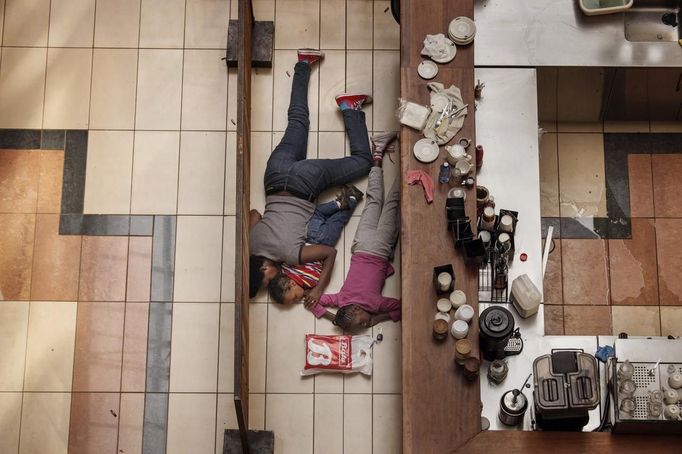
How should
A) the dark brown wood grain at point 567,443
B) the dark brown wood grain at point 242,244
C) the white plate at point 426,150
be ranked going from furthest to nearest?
the white plate at point 426,150 < the dark brown wood grain at point 242,244 < the dark brown wood grain at point 567,443

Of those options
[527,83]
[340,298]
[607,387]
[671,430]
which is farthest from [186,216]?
[671,430]

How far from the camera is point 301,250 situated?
3.88m

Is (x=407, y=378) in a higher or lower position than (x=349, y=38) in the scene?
lower

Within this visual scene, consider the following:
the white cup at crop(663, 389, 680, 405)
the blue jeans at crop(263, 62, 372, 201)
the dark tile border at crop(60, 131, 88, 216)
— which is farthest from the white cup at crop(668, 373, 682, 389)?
the dark tile border at crop(60, 131, 88, 216)

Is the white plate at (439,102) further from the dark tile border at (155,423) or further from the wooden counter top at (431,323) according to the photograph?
the dark tile border at (155,423)

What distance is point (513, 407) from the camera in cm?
316

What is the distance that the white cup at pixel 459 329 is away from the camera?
3174 mm

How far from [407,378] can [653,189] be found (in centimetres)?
196

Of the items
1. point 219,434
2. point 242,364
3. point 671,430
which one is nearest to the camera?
point 671,430

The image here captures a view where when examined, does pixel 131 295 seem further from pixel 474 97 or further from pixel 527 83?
pixel 527 83

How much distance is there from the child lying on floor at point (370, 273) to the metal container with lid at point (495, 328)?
712 mm

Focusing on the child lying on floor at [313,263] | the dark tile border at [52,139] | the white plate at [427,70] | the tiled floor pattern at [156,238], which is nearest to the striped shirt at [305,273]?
the child lying on floor at [313,263]

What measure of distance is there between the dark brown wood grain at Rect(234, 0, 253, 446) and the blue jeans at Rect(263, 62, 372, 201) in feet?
0.56

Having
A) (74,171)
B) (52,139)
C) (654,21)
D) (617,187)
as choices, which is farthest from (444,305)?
(52,139)
